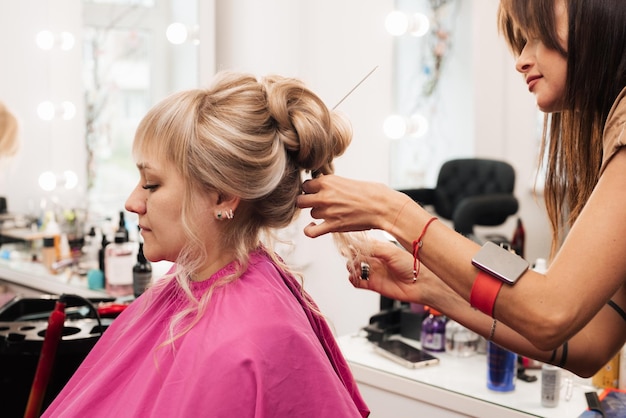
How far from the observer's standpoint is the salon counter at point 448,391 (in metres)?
1.55

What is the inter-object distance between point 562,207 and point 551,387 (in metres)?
0.47

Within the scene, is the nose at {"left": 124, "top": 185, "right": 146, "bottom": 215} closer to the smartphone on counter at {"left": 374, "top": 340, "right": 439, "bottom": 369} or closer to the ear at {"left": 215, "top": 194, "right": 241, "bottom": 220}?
the ear at {"left": 215, "top": 194, "right": 241, "bottom": 220}

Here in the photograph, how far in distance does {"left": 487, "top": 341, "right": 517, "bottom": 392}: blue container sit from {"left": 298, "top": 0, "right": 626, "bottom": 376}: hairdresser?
288 millimetres

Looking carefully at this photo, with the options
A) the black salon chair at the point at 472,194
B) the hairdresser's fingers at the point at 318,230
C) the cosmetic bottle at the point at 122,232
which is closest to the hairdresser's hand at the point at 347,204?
the hairdresser's fingers at the point at 318,230

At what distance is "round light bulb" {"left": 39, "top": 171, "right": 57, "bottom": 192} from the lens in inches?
121

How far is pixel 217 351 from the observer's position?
1.11m

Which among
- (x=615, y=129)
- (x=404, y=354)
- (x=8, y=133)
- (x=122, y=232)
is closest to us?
(x=615, y=129)

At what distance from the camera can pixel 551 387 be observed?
1551 millimetres

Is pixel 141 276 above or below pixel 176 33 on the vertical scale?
below

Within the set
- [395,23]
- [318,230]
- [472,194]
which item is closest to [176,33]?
[395,23]

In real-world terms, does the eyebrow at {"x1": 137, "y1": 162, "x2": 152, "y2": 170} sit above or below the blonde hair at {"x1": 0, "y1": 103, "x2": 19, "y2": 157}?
above

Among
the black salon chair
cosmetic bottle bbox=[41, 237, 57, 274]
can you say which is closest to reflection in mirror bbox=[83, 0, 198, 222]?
cosmetic bottle bbox=[41, 237, 57, 274]

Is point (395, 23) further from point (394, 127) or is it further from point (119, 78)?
point (119, 78)

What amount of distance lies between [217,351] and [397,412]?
2.54 ft
